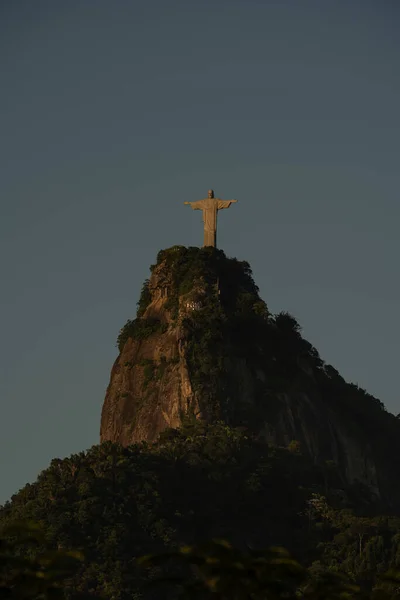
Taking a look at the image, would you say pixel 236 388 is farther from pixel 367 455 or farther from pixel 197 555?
pixel 197 555

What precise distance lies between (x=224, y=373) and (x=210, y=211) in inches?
416

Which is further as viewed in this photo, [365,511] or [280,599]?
[365,511]

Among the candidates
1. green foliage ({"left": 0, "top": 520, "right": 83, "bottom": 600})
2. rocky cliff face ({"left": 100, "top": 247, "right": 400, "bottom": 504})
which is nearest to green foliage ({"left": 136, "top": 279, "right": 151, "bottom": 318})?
rocky cliff face ({"left": 100, "top": 247, "right": 400, "bottom": 504})

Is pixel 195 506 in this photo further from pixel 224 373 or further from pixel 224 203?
pixel 224 203

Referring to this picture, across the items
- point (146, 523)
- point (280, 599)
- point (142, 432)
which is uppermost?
point (142, 432)

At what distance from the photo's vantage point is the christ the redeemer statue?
90438 millimetres

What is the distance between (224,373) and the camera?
279 feet

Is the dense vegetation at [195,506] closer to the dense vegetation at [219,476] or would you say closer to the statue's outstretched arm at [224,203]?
the dense vegetation at [219,476]

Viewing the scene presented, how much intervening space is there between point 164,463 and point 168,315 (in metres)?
12.2

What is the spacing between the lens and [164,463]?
78562 mm

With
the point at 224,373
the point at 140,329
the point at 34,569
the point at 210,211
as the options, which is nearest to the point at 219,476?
the point at 224,373

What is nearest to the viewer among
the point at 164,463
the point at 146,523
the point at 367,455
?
the point at 146,523

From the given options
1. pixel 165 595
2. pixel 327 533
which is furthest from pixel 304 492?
pixel 165 595

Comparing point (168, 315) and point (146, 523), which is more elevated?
point (168, 315)
